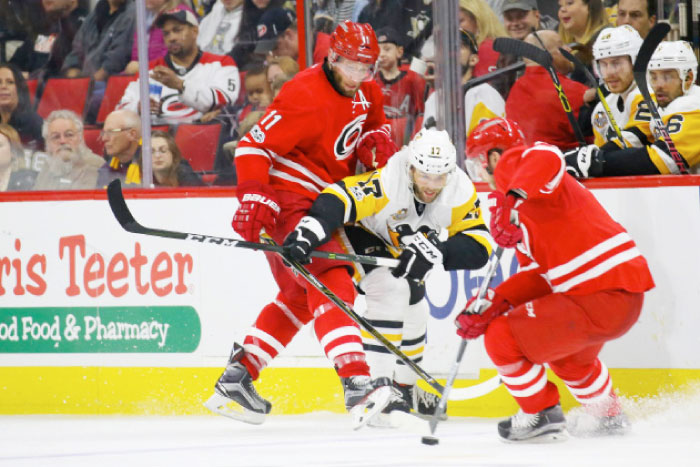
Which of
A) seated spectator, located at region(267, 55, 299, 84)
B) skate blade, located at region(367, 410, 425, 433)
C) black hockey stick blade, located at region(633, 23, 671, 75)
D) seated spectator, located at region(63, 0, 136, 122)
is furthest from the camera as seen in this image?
seated spectator, located at region(63, 0, 136, 122)

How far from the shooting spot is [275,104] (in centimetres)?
319

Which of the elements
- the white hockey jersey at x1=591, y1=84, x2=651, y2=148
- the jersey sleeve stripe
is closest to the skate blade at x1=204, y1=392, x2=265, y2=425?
the jersey sleeve stripe

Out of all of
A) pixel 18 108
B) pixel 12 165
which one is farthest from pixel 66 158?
pixel 18 108

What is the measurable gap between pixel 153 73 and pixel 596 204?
2310 millimetres

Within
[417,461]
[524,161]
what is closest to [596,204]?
A: [524,161]

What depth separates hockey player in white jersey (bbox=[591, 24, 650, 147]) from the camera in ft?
11.7

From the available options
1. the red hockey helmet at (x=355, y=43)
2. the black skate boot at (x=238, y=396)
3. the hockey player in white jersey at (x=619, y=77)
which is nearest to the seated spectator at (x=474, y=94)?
the hockey player in white jersey at (x=619, y=77)

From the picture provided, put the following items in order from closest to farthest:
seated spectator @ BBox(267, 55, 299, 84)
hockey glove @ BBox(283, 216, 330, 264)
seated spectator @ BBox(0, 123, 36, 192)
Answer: hockey glove @ BBox(283, 216, 330, 264), seated spectator @ BBox(0, 123, 36, 192), seated spectator @ BBox(267, 55, 299, 84)

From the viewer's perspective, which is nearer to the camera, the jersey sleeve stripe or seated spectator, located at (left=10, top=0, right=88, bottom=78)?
the jersey sleeve stripe

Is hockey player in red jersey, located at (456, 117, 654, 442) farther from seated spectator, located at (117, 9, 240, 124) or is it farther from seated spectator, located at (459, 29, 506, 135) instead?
seated spectator, located at (117, 9, 240, 124)

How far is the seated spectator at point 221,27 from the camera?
4.68 metres

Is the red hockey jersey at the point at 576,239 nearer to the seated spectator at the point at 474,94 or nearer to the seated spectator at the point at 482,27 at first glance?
the seated spectator at the point at 474,94

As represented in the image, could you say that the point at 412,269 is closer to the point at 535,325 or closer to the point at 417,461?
the point at 535,325

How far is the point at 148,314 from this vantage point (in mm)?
3764
